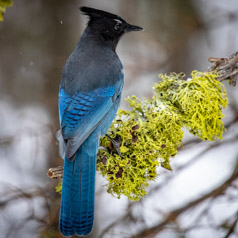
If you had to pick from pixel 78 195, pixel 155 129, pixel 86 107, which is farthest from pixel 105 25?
pixel 78 195

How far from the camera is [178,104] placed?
10.8 ft

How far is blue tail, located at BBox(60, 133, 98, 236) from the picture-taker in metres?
2.94

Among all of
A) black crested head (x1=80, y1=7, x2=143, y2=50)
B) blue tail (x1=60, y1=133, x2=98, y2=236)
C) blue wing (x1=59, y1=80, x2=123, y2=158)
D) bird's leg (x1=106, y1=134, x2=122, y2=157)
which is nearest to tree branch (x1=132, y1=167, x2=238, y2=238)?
blue tail (x1=60, y1=133, x2=98, y2=236)

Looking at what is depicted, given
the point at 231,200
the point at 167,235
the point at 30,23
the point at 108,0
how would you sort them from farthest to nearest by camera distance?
the point at 108,0 < the point at 30,23 < the point at 167,235 < the point at 231,200

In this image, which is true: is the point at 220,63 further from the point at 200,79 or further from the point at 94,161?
the point at 94,161

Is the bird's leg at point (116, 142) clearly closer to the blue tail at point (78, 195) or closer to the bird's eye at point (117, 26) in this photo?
the blue tail at point (78, 195)

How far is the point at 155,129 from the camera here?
3.13 meters

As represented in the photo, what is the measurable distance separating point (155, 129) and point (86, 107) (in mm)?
575

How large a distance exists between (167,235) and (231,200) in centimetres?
68

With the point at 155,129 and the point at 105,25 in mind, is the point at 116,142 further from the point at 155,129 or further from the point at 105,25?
the point at 105,25

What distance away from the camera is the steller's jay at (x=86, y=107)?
2967mm

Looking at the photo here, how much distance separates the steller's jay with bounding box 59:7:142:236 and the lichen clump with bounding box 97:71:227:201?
0.13 m

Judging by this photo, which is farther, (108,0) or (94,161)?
(108,0)

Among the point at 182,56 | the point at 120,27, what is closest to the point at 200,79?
the point at 120,27
